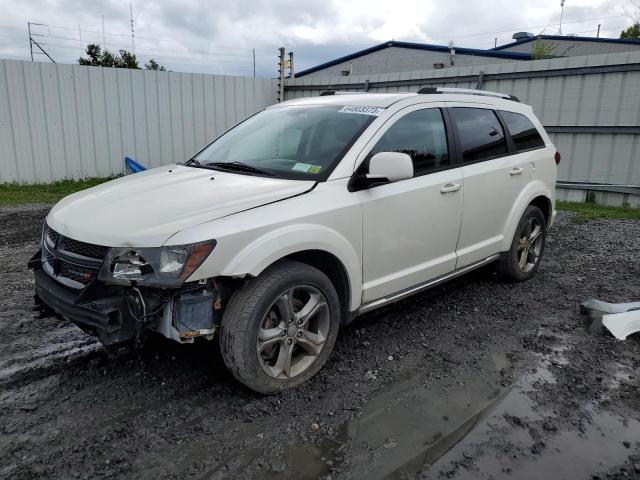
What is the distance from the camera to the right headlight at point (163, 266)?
105 inches

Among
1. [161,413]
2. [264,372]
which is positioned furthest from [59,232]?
[264,372]

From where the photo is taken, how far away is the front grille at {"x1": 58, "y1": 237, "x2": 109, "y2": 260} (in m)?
2.83

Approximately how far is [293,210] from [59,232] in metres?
1.38

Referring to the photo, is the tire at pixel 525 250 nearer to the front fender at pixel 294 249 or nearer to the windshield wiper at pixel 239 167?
the front fender at pixel 294 249

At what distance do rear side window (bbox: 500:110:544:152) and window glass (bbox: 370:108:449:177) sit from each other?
1131 mm

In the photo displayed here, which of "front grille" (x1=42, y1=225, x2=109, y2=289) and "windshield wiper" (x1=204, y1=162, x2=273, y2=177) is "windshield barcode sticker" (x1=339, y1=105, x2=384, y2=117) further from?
"front grille" (x1=42, y1=225, x2=109, y2=289)

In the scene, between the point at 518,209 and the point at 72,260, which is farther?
the point at 518,209

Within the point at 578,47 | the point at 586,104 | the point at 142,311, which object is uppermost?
the point at 578,47

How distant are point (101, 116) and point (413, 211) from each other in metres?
9.46

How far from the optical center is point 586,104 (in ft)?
30.4

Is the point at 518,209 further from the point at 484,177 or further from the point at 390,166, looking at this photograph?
the point at 390,166

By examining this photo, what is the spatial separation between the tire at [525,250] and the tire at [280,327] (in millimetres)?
2412

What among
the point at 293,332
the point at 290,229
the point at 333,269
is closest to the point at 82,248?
the point at 290,229

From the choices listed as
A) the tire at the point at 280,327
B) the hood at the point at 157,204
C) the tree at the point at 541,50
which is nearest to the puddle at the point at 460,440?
the tire at the point at 280,327
